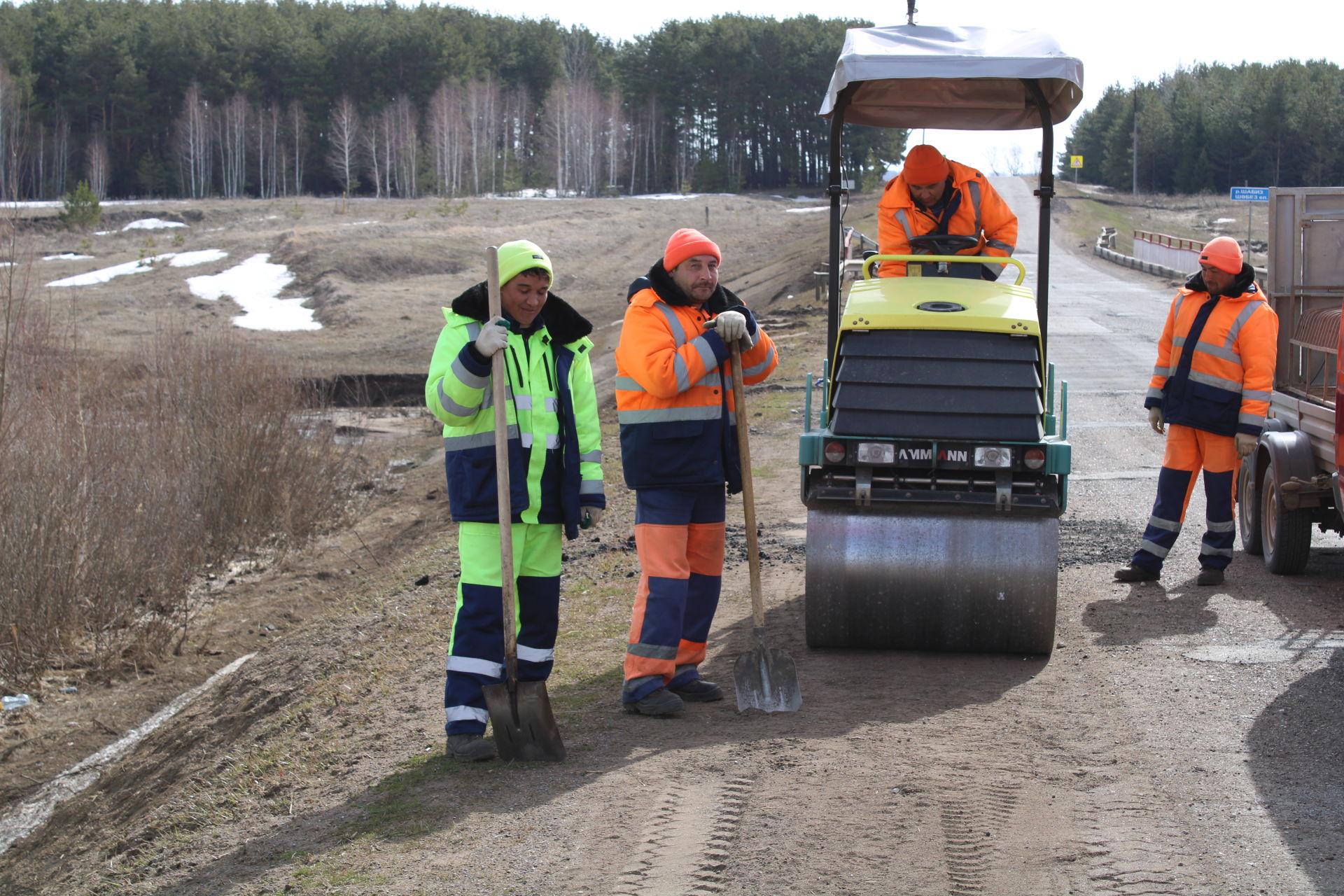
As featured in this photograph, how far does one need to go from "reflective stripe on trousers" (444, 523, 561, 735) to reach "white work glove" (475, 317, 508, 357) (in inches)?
28.9

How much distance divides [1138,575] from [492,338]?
15.9ft

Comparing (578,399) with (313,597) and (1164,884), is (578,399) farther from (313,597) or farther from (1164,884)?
(313,597)

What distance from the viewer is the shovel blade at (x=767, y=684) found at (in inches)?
218

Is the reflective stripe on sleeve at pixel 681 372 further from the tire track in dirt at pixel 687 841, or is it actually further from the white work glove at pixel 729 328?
the tire track in dirt at pixel 687 841

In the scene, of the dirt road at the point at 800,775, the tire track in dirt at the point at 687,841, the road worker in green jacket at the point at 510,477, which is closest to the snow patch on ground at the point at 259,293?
the dirt road at the point at 800,775

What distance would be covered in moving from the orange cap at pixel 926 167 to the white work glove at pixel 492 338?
9.33 feet

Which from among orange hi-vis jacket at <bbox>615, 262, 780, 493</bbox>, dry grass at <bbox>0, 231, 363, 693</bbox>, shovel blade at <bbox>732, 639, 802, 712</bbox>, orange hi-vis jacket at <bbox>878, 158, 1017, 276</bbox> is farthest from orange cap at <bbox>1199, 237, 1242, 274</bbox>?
dry grass at <bbox>0, 231, 363, 693</bbox>

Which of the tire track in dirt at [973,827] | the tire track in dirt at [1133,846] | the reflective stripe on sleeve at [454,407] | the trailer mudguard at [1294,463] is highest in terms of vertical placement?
the reflective stripe on sleeve at [454,407]

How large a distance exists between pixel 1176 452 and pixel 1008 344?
2.38 m

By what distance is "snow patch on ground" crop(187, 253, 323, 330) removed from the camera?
3127 cm

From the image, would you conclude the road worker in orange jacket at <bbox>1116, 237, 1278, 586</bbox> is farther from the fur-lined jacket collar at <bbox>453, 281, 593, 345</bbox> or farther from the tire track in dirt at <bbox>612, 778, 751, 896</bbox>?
the tire track in dirt at <bbox>612, 778, 751, 896</bbox>

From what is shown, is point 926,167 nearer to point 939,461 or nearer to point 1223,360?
point 939,461

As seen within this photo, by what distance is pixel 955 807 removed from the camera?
176 inches

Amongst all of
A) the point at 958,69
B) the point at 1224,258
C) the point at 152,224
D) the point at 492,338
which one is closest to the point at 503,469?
the point at 492,338
